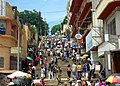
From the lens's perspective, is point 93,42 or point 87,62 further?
point 87,62

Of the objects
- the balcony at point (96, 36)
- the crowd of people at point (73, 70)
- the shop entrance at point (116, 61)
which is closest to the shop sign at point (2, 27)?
the crowd of people at point (73, 70)

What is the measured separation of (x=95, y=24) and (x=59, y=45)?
24786 mm

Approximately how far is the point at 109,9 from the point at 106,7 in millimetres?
681

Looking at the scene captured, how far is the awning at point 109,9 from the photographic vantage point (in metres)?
19.8

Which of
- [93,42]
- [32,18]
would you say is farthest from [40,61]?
[32,18]

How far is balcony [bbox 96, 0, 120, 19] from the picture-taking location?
19728mm

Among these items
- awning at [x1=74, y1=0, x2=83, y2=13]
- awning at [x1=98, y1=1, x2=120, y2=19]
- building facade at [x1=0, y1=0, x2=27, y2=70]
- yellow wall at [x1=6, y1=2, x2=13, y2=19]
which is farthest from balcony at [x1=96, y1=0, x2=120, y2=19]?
awning at [x1=74, y1=0, x2=83, y2=13]

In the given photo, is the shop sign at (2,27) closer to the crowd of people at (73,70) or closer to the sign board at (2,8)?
the sign board at (2,8)

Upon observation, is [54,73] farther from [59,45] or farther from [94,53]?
[59,45]

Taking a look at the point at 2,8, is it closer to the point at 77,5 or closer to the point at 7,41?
the point at 7,41

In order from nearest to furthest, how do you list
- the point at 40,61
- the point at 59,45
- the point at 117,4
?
the point at 117,4 < the point at 40,61 < the point at 59,45

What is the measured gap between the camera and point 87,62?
105 ft

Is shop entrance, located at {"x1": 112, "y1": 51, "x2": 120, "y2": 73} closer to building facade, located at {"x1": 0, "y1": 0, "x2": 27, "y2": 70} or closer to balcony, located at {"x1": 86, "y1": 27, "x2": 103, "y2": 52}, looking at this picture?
balcony, located at {"x1": 86, "y1": 27, "x2": 103, "y2": 52}

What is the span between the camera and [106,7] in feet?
68.2
